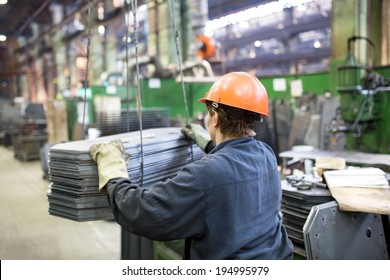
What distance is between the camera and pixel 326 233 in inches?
57.2

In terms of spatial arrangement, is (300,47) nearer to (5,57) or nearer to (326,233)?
(326,233)

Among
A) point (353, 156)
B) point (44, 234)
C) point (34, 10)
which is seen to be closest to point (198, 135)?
point (353, 156)

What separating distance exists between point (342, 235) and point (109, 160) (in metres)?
1.00

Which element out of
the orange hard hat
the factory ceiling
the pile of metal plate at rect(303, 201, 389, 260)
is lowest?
the pile of metal plate at rect(303, 201, 389, 260)

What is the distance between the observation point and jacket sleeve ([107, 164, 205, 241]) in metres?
1.08

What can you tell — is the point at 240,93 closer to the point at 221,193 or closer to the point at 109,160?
the point at 221,193

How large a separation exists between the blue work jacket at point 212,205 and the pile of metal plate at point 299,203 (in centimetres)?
45

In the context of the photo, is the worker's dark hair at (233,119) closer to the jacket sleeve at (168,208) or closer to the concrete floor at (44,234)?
the jacket sleeve at (168,208)

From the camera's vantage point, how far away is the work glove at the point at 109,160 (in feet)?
4.11

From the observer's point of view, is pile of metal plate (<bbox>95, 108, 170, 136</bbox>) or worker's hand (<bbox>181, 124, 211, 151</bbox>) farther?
pile of metal plate (<bbox>95, 108, 170, 136</bbox>)

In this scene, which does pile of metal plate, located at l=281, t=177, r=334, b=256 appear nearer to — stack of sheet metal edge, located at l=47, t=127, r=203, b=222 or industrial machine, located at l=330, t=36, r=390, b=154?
stack of sheet metal edge, located at l=47, t=127, r=203, b=222

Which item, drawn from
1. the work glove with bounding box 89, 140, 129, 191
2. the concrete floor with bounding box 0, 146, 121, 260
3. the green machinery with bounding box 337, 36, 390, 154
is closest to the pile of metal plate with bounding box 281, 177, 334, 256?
the work glove with bounding box 89, 140, 129, 191
